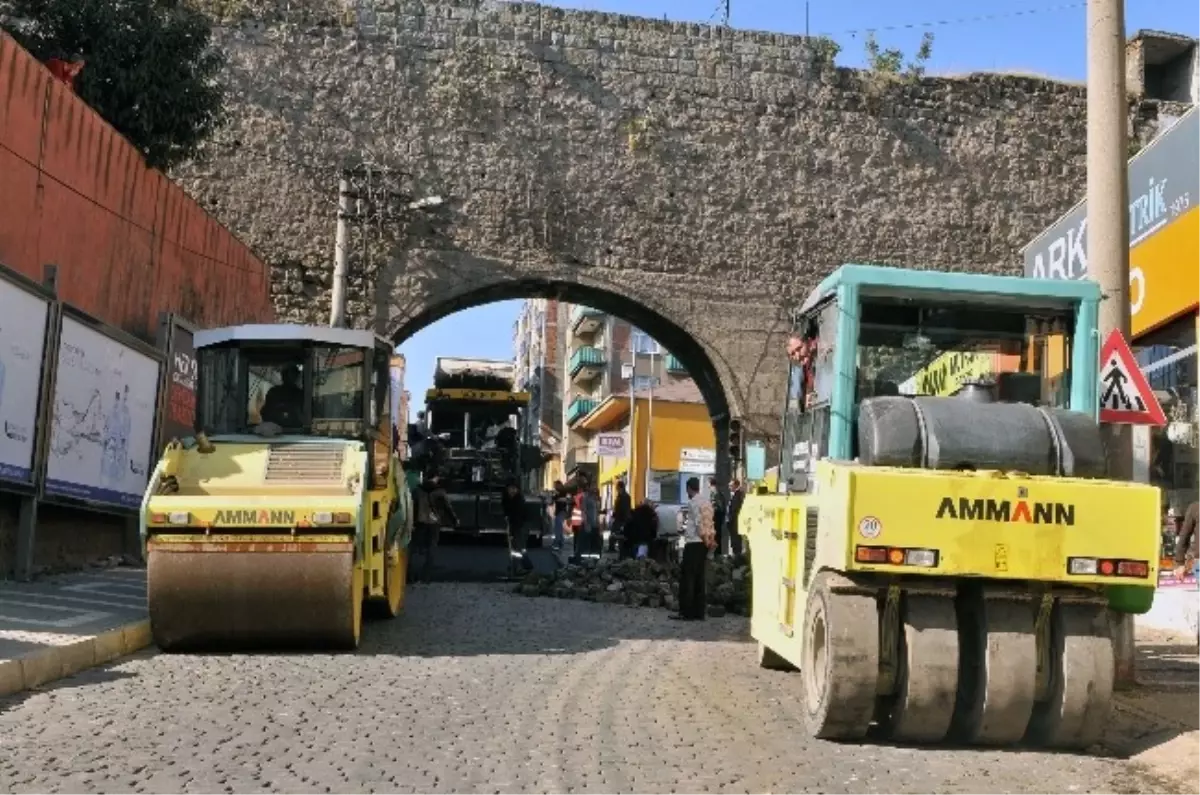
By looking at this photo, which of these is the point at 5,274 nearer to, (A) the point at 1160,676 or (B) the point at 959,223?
(A) the point at 1160,676

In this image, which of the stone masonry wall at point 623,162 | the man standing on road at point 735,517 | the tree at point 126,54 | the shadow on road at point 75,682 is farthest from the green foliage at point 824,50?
the shadow on road at point 75,682

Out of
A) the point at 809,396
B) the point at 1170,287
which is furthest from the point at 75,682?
the point at 1170,287

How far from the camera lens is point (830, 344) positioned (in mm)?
7727

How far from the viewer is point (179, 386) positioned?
51.5 feet

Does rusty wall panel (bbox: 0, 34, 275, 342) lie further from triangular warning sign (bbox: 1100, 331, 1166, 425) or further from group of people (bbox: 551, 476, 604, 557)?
triangular warning sign (bbox: 1100, 331, 1166, 425)

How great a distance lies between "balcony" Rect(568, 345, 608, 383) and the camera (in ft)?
211

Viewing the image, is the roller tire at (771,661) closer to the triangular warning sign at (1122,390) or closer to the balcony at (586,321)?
the triangular warning sign at (1122,390)

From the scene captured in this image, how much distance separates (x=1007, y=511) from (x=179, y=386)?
11.7 metres

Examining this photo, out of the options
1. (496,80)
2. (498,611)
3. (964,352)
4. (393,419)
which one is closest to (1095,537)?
(964,352)

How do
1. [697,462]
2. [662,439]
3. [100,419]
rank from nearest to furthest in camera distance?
[100,419] → [697,462] → [662,439]

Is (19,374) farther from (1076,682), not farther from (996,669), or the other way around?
(1076,682)

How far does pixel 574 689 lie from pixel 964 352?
10.0 feet

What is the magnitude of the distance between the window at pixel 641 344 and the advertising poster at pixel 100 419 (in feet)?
146

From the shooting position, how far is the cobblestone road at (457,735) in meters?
5.48
